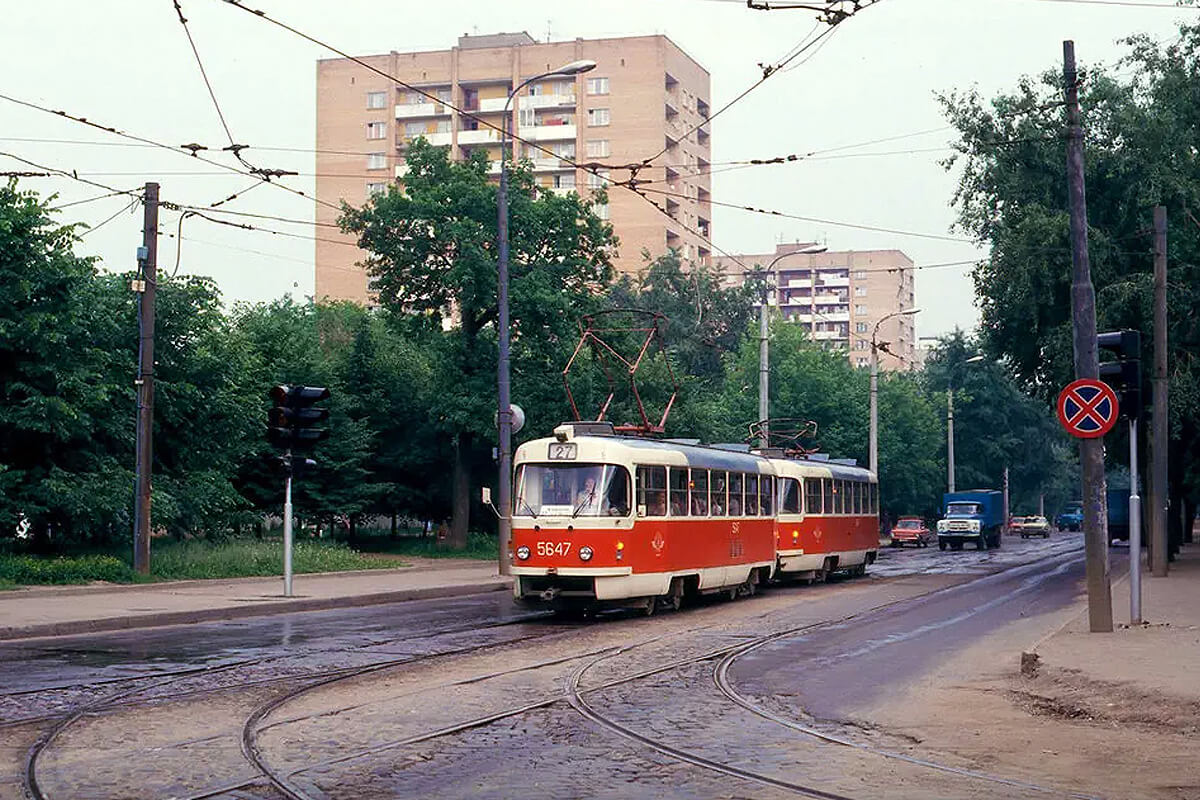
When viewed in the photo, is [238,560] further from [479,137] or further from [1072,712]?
[479,137]

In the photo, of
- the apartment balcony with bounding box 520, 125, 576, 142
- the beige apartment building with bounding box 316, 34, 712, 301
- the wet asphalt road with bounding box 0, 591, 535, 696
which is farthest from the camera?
the apartment balcony with bounding box 520, 125, 576, 142

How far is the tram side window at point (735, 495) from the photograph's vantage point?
28.9 meters

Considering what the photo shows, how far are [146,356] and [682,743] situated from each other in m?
21.0

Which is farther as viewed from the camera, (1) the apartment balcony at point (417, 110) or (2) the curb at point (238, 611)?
(1) the apartment balcony at point (417, 110)

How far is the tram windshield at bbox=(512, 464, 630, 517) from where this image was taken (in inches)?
921

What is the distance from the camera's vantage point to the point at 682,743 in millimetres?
11258

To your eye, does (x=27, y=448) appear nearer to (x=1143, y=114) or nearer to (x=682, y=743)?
(x=682, y=743)

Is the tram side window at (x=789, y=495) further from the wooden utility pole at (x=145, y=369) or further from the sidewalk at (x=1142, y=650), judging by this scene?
the wooden utility pole at (x=145, y=369)

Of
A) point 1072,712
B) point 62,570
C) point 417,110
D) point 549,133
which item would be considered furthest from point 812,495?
point 417,110

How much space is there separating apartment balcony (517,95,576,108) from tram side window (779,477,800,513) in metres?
75.4

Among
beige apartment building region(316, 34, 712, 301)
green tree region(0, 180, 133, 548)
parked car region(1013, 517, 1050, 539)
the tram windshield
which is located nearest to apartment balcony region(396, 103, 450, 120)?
beige apartment building region(316, 34, 712, 301)

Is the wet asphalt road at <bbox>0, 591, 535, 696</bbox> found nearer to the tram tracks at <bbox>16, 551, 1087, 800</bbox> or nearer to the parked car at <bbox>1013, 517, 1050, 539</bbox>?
the tram tracks at <bbox>16, 551, 1087, 800</bbox>

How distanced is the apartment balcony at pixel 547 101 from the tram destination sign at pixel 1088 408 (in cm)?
9051

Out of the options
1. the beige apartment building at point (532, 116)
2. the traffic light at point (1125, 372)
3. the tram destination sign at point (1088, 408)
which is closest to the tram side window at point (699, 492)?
the traffic light at point (1125, 372)
